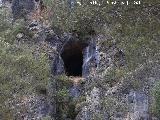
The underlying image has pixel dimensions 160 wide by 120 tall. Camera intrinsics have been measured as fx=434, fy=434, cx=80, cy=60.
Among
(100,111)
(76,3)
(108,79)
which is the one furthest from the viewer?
(76,3)

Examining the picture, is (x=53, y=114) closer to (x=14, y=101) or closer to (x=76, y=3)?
(x=14, y=101)

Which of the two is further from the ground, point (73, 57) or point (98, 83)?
point (73, 57)

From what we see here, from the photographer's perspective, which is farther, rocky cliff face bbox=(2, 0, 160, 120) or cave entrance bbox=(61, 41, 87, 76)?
cave entrance bbox=(61, 41, 87, 76)

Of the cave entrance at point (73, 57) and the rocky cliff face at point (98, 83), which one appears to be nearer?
the rocky cliff face at point (98, 83)

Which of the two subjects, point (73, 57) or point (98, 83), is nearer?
point (98, 83)

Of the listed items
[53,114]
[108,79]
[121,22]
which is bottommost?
[53,114]

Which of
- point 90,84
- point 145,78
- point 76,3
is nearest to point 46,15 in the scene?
point 76,3

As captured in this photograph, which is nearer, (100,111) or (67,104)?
(100,111)

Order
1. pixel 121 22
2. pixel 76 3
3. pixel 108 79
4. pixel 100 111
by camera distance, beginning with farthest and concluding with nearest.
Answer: pixel 76 3
pixel 121 22
pixel 108 79
pixel 100 111
